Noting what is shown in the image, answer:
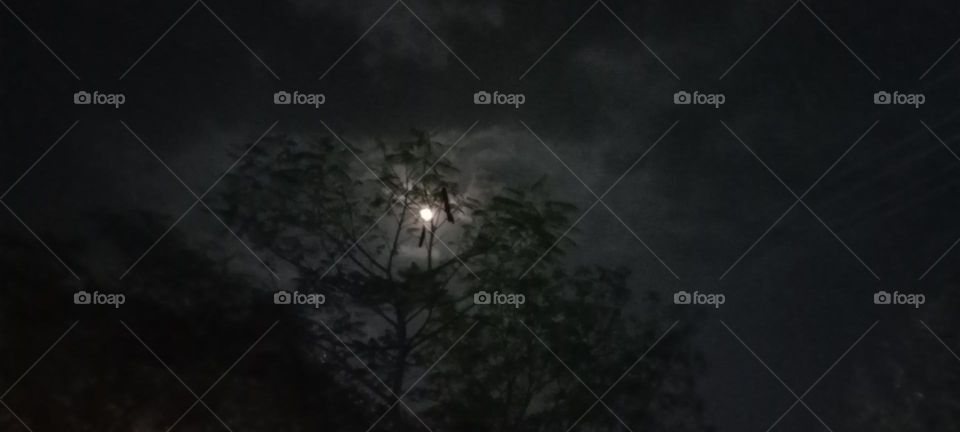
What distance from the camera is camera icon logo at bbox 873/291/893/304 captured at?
3.38 metres

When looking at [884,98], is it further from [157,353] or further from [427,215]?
[157,353]

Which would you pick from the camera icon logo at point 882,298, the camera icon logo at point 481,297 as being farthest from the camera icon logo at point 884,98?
the camera icon logo at point 481,297

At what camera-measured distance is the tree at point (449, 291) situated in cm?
334

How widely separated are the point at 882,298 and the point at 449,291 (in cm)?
164

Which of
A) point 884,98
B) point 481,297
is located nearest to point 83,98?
point 481,297

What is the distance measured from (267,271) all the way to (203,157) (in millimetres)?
Result: 499

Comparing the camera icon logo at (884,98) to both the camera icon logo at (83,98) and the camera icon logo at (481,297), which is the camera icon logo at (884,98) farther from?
the camera icon logo at (83,98)

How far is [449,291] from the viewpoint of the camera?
3.35 m

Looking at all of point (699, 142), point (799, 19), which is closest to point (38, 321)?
point (699, 142)

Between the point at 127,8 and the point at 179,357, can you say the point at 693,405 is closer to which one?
the point at 179,357

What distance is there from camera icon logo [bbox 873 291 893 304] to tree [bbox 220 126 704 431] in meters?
0.74

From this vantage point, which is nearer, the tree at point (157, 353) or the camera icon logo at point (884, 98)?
the tree at point (157, 353)

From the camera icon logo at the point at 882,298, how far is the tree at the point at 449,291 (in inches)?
29.0

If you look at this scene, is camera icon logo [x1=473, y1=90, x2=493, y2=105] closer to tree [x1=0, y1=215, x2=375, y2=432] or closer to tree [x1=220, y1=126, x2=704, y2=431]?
tree [x1=220, y1=126, x2=704, y2=431]
